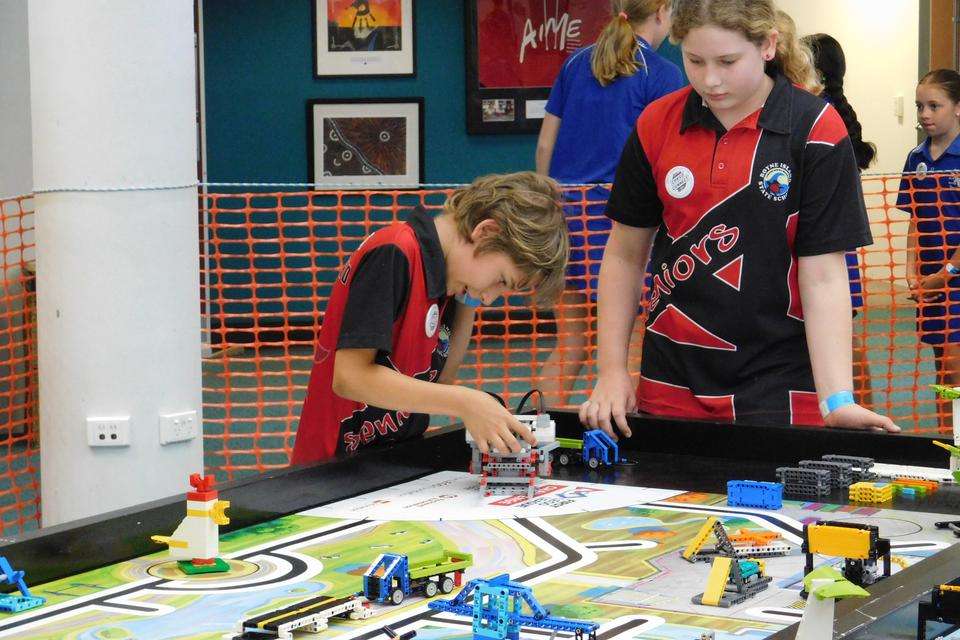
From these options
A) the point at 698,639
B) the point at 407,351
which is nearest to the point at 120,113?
the point at 407,351

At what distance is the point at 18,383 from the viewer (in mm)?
5387

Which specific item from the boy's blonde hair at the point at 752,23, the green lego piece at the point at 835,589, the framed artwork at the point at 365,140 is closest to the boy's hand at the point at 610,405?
the boy's blonde hair at the point at 752,23

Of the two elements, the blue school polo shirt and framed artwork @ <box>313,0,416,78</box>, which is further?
framed artwork @ <box>313,0,416,78</box>

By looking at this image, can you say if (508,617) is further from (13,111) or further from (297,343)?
(13,111)

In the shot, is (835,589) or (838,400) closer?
(835,589)

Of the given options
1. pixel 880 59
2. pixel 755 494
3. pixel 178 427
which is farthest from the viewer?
pixel 880 59

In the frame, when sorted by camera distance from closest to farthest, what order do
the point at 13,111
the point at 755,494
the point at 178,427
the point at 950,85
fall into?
the point at 755,494 → the point at 178,427 → the point at 950,85 → the point at 13,111

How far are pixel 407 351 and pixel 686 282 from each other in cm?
52

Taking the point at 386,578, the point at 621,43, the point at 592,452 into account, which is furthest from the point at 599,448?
the point at 621,43

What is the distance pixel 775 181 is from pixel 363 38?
20.1 ft

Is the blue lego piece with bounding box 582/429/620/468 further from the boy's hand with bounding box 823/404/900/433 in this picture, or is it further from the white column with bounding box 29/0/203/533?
the white column with bounding box 29/0/203/533

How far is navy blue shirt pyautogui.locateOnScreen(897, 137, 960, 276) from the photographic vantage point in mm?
4680

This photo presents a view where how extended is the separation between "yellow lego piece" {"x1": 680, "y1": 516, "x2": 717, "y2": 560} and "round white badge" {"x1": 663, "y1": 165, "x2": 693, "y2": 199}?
0.84m

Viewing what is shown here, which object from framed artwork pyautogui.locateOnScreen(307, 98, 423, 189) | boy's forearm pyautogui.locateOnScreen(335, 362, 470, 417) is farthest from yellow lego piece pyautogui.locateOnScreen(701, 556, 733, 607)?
framed artwork pyautogui.locateOnScreen(307, 98, 423, 189)
